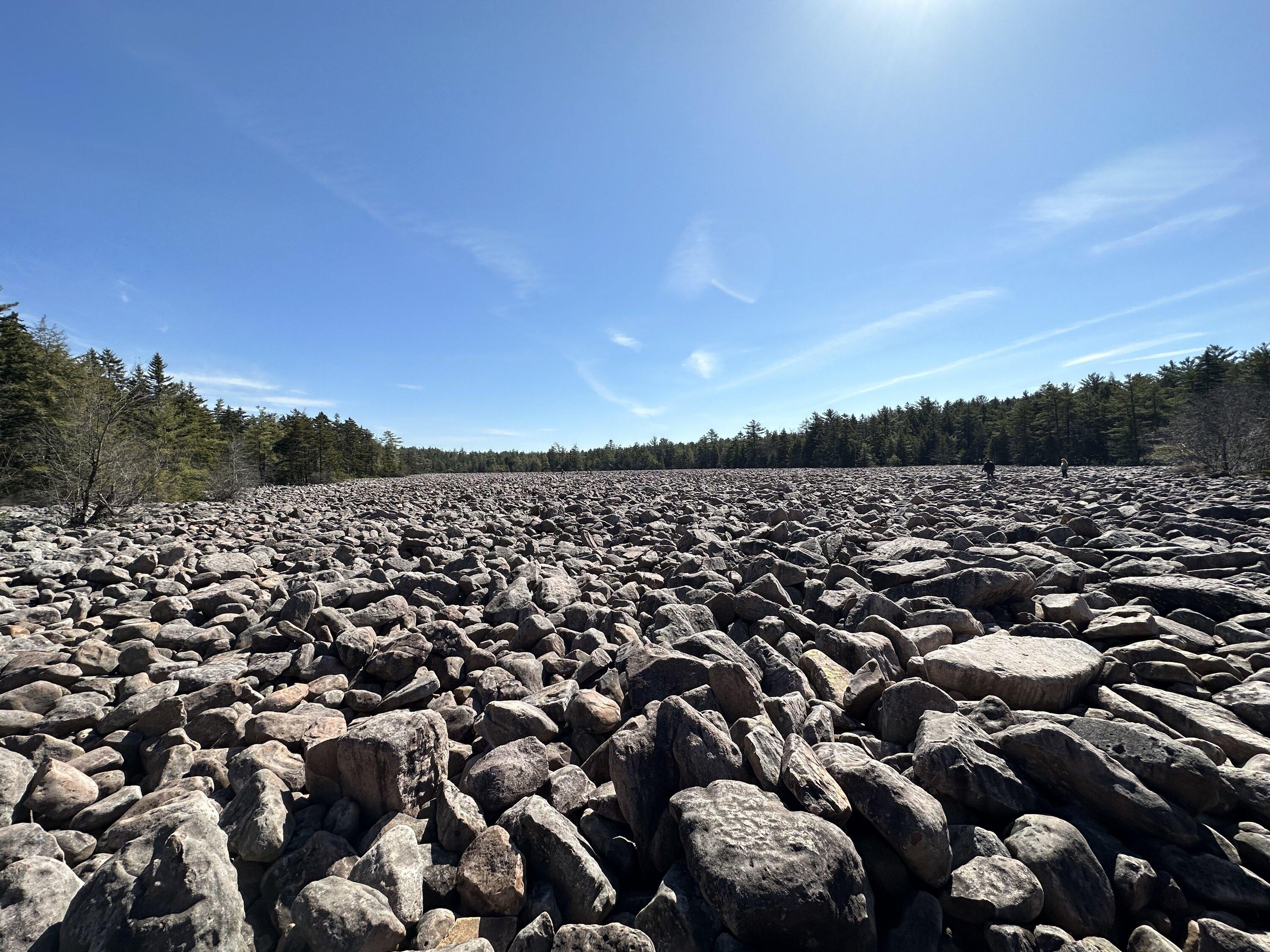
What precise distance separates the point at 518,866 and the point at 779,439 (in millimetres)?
90838

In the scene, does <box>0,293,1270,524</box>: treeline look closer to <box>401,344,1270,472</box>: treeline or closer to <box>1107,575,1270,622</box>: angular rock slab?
<box>401,344,1270,472</box>: treeline

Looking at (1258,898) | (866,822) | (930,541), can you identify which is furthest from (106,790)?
(930,541)

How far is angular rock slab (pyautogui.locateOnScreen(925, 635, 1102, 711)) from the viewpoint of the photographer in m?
3.26

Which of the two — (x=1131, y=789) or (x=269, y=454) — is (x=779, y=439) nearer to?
(x=269, y=454)

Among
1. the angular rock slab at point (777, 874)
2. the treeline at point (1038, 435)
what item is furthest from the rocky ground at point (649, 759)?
the treeline at point (1038, 435)

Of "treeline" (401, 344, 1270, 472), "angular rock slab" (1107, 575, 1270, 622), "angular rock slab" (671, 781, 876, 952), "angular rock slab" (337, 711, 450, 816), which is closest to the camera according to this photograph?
"angular rock slab" (671, 781, 876, 952)

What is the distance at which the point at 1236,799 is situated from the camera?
2240mm

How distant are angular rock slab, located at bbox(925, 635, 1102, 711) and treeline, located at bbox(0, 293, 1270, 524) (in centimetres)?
1900

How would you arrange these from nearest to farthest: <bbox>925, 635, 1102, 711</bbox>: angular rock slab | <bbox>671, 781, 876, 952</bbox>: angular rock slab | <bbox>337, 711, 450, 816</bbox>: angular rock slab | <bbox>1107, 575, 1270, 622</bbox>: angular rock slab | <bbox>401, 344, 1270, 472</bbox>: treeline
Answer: <bbox>671, 781, 876, 952</bbox>: angular rock slab → <bbox>337, 711, 450, 816</bbox>: angular rock slab → <bbox>925, 635, 1102, 711</bbox>: angular rock slab → <bbox>1107, 575, 1270, 622</bbox>: angular rock slab → <bbox>401, 344, 1270, 472</bbox>: treeline

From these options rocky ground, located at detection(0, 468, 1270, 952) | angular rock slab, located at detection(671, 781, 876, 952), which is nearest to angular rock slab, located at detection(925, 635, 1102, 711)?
rocky ground, located at detection(0, 468, 1270, 952)

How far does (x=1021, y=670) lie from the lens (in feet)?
11.1

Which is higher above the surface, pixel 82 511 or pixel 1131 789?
pixel 82 511

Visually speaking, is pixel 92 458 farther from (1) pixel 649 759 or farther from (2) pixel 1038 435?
(2) pixel 1038 435

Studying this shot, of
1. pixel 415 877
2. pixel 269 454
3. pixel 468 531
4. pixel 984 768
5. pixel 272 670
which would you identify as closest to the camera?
pixel 415 877
